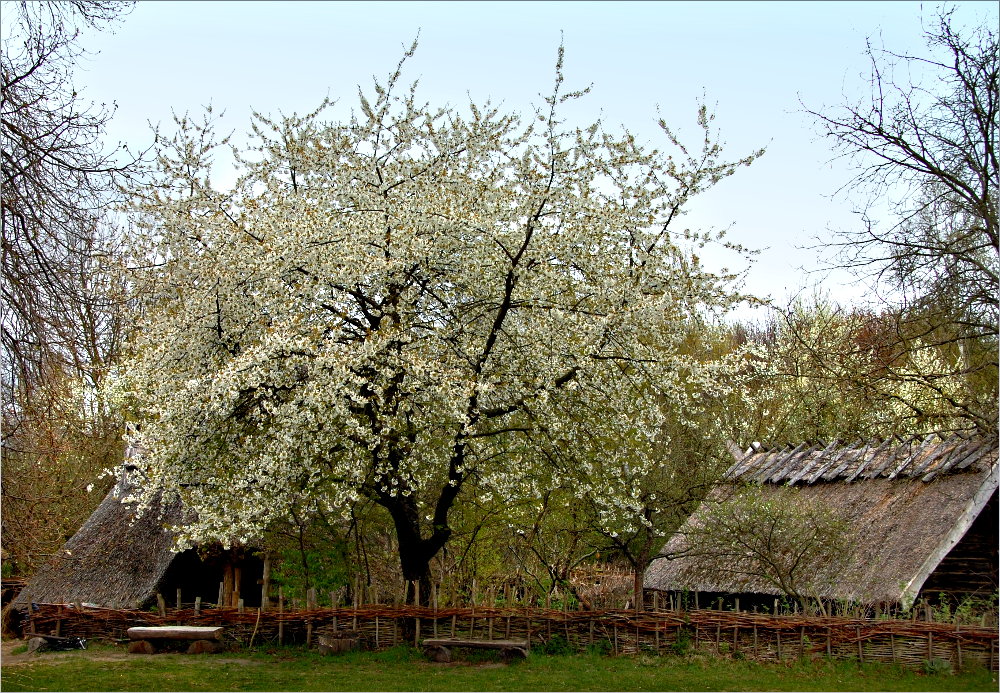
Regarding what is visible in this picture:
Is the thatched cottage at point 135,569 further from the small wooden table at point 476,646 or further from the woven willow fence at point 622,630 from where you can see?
the small wooden table at point 476,646

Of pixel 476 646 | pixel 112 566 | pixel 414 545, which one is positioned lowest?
pixel 476 646

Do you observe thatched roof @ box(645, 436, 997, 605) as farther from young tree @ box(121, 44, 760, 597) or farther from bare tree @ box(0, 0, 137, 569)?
bare tree @ box(0, 0, 137, 569)

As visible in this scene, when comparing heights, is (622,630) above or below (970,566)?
below

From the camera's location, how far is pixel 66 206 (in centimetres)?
939

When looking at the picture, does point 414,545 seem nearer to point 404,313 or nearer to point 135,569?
point 404,313

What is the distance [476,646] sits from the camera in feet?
46.4

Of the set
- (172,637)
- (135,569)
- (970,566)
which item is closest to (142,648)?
(172,637)

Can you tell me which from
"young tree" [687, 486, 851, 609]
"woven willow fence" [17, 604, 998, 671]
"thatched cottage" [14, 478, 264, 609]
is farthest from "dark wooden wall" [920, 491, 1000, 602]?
"thatched cottage" [14, 478, 264, 609]

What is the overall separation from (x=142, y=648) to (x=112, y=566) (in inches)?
141

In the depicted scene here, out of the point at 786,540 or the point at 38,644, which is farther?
the point at 38,644

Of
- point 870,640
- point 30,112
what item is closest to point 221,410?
point 30,112

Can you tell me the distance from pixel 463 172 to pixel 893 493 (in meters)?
9.18

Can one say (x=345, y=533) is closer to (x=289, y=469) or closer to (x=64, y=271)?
(x=289, y=469)

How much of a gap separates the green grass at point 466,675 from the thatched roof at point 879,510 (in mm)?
2164
